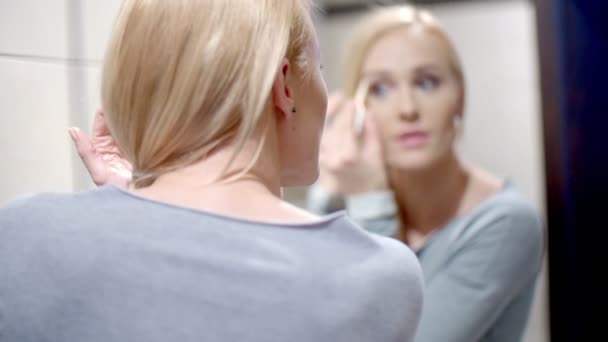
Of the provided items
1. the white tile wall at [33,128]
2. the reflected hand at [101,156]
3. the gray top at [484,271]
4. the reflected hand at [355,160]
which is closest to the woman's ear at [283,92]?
the reflected hand at [101,156]

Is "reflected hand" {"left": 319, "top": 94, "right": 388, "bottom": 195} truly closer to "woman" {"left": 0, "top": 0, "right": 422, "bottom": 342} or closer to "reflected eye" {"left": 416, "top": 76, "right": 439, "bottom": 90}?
"reflected eye" {"left": 416, "top": 76, "right": 439, "bottom": 90}

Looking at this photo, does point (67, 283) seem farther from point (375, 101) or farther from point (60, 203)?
point (375, 101)

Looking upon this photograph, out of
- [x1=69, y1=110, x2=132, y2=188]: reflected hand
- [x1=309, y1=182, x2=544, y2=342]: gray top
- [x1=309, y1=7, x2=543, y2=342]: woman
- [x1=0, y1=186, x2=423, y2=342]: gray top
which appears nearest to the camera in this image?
[x1=0, y1=186, x2=423, y2=342]: gray top

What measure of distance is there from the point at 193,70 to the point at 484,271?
0.57 meters

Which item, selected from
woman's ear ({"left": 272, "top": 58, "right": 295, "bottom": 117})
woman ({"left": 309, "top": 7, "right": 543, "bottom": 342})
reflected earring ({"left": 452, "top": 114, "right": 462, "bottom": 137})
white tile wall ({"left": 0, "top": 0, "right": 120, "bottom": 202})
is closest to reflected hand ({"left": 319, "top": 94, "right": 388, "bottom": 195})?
woman ({"left": 309, "top": 7, "right": 543, "bottom": 342})

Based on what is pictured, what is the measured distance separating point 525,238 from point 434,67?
281 millimetres

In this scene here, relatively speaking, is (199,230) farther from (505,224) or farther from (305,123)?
(505,224)

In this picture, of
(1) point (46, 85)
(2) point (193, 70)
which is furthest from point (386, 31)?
(2) point (193, 70)

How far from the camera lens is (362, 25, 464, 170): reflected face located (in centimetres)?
113

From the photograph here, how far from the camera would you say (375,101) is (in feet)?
3.82

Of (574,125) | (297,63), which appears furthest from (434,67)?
(297,63)

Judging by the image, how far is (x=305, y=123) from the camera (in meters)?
0.58

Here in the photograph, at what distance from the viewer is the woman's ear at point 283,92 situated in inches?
21.3

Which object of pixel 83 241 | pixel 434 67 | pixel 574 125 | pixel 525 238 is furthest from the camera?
pixel 574 125
